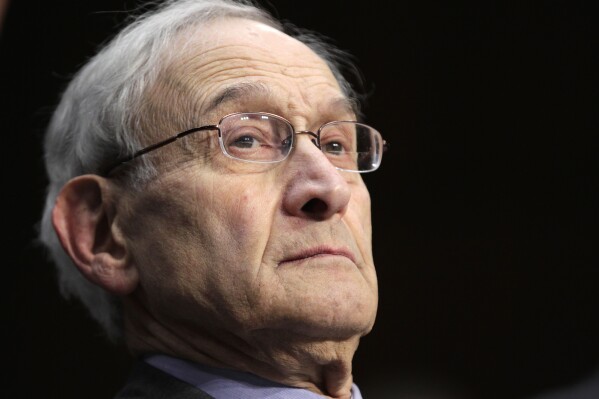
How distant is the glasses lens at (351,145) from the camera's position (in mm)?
1825

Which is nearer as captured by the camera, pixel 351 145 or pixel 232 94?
pixel 232 94

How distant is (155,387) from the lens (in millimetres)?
1622

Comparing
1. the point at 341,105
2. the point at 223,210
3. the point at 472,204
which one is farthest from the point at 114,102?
the point at 472,204

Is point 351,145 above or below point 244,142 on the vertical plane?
below

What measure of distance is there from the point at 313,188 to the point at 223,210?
20 centimetres

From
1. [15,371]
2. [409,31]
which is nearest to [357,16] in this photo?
[409,31]

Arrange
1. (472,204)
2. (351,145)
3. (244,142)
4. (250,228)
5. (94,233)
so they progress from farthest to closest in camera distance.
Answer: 1. (472,204)
2. (351,145)
3. (94,233)
4. (244,142)
5. (250,228)

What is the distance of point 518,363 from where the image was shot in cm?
288

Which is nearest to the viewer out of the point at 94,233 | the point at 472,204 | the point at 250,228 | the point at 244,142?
the point at 250,228

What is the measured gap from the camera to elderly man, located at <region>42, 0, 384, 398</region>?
1.54 metres

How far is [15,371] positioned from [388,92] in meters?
1.83

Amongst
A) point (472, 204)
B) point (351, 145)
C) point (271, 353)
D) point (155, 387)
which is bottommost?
point (472, 204)

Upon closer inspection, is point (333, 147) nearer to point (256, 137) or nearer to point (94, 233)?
point (256, 137)

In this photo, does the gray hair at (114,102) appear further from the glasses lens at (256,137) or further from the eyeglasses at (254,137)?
the glasses lens at (256,137)
